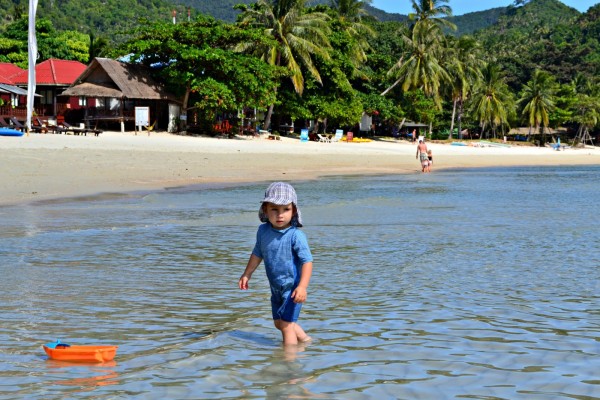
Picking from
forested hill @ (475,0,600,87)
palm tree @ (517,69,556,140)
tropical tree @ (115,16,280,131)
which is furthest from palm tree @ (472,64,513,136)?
tropical tree @ (115,16,280,131)

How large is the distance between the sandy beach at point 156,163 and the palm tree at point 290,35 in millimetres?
6058

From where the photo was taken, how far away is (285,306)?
499 cm

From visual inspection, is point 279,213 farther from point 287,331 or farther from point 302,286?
point 287,331

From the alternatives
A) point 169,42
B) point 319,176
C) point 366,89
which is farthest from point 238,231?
point 366,89

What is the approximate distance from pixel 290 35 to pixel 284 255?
4078cm

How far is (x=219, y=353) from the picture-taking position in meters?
Result: 4.96

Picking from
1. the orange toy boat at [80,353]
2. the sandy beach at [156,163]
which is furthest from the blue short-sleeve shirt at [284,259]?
the sandy beach at [156,163]

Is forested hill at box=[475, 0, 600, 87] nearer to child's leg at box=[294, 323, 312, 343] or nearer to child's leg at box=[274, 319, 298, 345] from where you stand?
child's leg at box=[294, 323, 312, 343]

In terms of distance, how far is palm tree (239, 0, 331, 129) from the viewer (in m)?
44.3

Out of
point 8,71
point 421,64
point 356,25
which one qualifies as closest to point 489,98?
point 421,64

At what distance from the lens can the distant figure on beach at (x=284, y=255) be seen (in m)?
4.78

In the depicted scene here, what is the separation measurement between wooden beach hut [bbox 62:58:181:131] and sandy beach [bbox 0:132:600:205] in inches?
86.2

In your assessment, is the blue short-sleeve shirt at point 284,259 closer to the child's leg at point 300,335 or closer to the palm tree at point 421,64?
the child's leg at point 300,335

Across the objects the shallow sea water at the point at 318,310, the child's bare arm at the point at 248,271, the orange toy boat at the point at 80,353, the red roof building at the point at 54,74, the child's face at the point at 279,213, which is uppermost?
the red roof building at the point at 54,74
